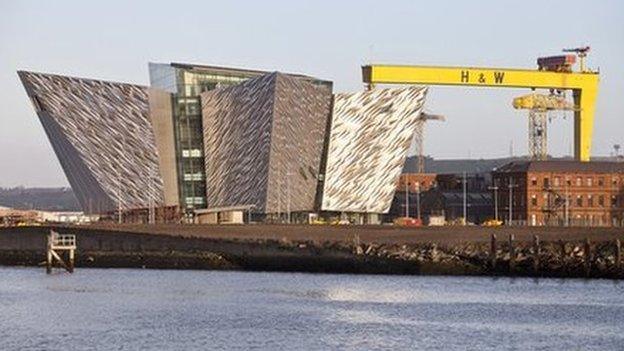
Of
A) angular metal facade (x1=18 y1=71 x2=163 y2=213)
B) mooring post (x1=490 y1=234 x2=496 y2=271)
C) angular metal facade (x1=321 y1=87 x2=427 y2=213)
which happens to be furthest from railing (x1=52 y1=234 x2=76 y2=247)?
angular metal facade (x1=321 y1=87 x2=427 y2=213)

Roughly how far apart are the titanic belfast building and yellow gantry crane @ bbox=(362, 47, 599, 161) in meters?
3.47

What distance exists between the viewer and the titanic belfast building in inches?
4636

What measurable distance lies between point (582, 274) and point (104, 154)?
152 feet

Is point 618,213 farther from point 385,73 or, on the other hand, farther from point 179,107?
point 179,107

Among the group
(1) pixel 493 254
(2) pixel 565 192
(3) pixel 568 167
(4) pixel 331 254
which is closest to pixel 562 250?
(1) pixel 493 254

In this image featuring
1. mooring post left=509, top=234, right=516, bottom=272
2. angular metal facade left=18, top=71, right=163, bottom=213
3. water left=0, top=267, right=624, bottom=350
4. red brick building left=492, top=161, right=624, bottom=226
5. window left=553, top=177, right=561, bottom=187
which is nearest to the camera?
water left=0, top=267, right=624, bottom=350

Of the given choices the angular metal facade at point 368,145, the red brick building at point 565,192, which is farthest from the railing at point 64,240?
the red brick building at point 565,192

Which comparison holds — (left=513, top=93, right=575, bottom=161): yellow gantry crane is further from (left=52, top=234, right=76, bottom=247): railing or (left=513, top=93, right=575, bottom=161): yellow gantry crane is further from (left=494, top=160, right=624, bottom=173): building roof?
(left=52, top=234, right=76, bottom=247): railing

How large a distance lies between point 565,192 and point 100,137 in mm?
38873

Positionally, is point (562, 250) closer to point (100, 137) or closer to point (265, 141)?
point (265, 141)

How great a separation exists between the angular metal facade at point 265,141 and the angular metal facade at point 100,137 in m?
5.01

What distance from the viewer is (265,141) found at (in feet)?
397

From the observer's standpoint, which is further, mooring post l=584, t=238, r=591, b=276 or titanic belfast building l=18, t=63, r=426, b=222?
titanic belfast building l=18, t=63, r=426, b=222

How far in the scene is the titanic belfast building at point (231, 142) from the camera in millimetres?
117750
